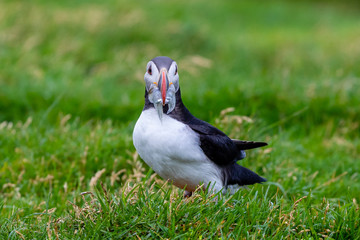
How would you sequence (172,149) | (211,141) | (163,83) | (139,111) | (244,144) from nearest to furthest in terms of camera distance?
(163,83), (172,149), (211,141), (244,144), (139,111)

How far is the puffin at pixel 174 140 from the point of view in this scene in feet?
11.2

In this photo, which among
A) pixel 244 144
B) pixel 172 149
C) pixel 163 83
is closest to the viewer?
pixel 163 83

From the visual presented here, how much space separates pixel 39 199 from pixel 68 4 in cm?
867

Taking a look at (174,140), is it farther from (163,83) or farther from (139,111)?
(139,111)

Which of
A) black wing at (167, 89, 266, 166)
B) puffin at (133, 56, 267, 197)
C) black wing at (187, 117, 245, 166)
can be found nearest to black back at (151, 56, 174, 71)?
puffin at (133, 56, 267, 197)

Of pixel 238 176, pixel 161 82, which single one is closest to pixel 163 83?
pixel 161 82

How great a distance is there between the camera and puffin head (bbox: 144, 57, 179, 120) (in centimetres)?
332

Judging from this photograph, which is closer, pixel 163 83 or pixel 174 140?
pixel 163 83

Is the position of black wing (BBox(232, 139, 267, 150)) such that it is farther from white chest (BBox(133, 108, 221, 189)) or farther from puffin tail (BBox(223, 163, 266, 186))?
white chest (BBox(133, 108, 221, 189))

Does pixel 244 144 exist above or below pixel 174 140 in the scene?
below

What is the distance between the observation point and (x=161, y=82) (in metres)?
3.32

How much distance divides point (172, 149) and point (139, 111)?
333 cm

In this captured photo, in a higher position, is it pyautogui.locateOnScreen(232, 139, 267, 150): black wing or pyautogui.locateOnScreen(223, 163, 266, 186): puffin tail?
pyautogui.locateOnScreen(232, 139, 267, 150): black wing

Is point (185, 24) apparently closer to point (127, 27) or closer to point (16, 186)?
point (127, 27)
